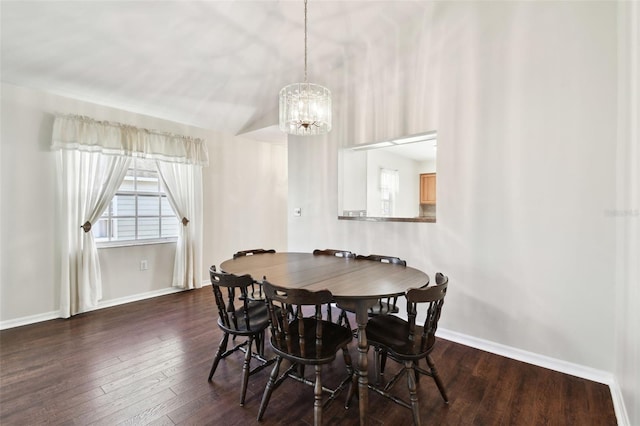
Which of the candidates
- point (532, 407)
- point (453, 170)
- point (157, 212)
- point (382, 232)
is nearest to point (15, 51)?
point (157, 212)

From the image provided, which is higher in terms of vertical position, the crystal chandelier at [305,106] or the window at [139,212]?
the crystal chandelier at [305,106]

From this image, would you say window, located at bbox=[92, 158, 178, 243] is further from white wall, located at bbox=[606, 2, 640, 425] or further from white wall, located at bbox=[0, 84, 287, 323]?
white wall, located at bbox=[606, 2, 640, 425]

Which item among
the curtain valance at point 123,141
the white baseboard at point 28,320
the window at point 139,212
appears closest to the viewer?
the white baseboard at point 28,320

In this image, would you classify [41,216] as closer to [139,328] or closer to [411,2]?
[139,328]

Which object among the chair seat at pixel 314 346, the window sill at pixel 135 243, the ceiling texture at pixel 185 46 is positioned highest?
the ceiling texture at pixel 185 46

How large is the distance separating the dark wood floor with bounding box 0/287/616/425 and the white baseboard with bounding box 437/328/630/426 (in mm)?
57

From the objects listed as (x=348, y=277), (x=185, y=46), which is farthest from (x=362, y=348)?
(x=185, y=46)

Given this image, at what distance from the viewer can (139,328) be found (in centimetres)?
306

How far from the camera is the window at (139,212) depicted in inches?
151

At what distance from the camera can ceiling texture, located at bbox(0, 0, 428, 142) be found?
259 centimetres

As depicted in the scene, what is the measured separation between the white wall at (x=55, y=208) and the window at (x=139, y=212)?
0.65 ft

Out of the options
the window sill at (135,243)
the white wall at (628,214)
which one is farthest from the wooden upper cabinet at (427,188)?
the window sill at (135,243)

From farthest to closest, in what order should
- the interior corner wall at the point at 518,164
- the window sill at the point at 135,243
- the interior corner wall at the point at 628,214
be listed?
the window sill at the point at 135,243
the interior corner wall at the point at 518,164
the interior corner wall at the point at 628,214

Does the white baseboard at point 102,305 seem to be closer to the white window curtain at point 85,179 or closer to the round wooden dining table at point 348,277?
the white window curtain at point 85,179
